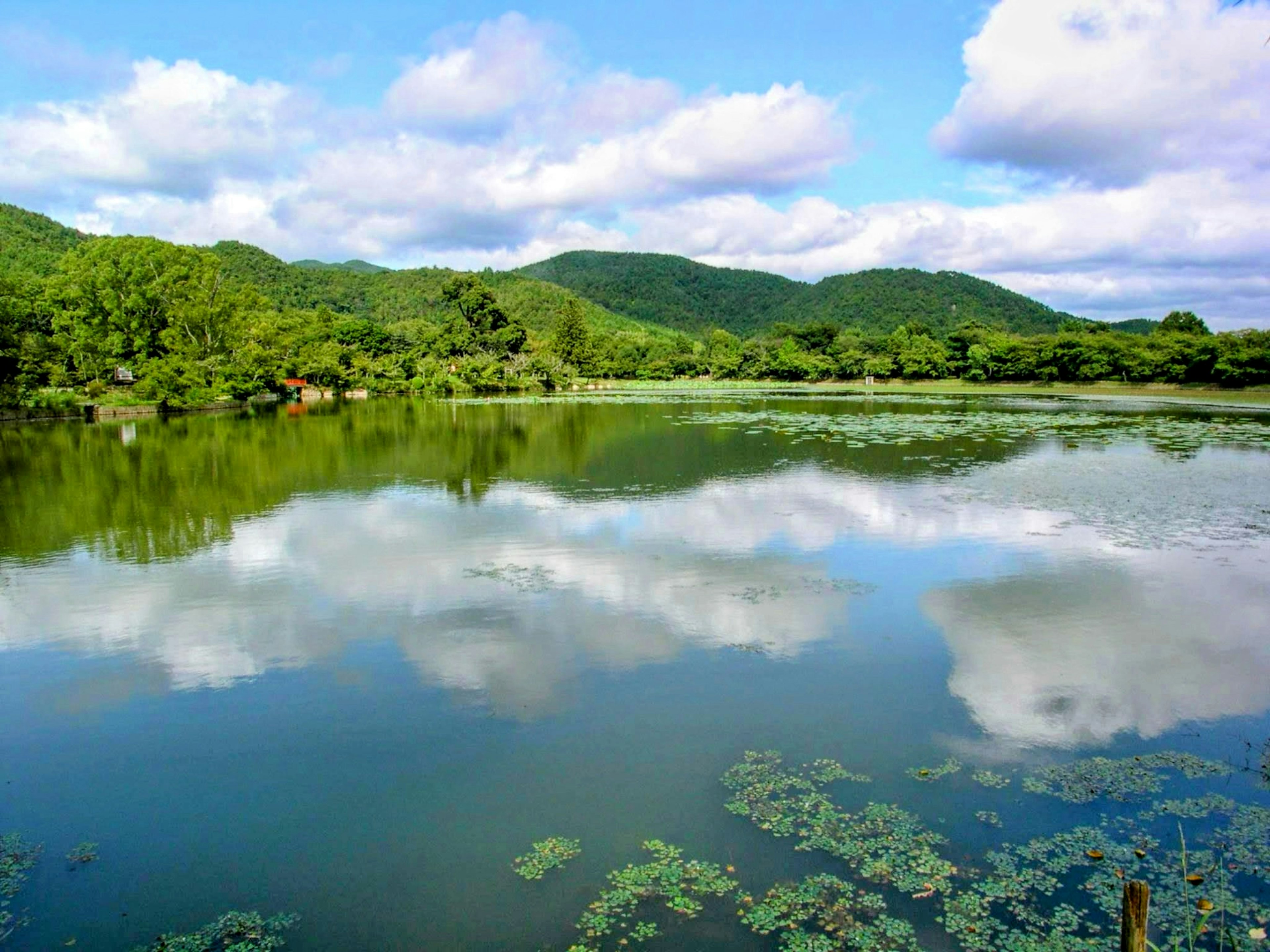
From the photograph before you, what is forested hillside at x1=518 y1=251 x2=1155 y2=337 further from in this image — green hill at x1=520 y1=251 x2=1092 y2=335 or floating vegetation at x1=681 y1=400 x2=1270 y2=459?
floating vegetation at x1=681 y1=400 x2=1270 y2=459

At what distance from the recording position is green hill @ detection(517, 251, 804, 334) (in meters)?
143

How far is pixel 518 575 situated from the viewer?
9.38 meters

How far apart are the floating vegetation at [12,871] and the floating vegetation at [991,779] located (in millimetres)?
5117

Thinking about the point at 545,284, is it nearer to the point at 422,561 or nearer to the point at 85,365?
the point at 85,365

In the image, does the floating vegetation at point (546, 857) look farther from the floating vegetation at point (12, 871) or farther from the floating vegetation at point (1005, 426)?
the floating vegetation at point (1005, 426)

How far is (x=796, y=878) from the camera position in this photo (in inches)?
160

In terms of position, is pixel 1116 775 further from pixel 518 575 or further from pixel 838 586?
pixel 518 575

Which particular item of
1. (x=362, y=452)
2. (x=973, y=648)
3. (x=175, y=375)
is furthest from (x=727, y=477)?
(x=175, y=375)

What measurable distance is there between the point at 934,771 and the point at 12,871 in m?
5.17

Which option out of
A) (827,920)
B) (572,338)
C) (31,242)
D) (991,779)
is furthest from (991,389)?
(31,242)

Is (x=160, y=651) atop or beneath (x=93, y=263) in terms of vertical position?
beneath

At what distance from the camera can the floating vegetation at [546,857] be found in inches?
162

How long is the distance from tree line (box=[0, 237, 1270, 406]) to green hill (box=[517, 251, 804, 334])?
36.2 metres

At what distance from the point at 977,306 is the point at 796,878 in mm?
122248
